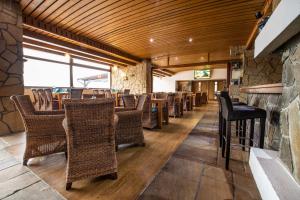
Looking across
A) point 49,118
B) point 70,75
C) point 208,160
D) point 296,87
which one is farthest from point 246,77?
point 70,75

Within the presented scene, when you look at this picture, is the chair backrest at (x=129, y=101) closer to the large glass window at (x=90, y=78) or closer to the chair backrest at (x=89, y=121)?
the chair backrest at (x=89, y=121)

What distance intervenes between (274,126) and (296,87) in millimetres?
866

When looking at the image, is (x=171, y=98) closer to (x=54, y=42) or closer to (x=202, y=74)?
(x=54, y=42)

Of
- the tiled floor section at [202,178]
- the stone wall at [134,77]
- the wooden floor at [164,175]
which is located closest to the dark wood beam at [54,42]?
the stone wall at [134,77]

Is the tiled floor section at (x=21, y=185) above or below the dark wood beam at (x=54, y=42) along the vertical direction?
below

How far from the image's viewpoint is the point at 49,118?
1886mm

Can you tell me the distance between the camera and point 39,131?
1.88 m

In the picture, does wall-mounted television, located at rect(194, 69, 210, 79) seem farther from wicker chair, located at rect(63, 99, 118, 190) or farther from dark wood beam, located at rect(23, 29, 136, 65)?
wicker chair, located at rect(63, 99, 118, 190)

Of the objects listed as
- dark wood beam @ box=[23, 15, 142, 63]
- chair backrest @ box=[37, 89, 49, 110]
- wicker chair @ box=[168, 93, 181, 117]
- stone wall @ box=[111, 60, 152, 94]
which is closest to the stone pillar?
dark wood beam @ box=[23, 15, 142, 63]

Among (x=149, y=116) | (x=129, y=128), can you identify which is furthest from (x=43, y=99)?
(x=129, y=128)

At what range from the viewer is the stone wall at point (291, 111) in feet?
3.55

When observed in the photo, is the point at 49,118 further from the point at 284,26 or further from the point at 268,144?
the point at 268,144

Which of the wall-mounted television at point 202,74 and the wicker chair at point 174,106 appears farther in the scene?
the wall-mounted television at point 202,74

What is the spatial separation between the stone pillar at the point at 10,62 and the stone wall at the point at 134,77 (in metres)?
5.65
